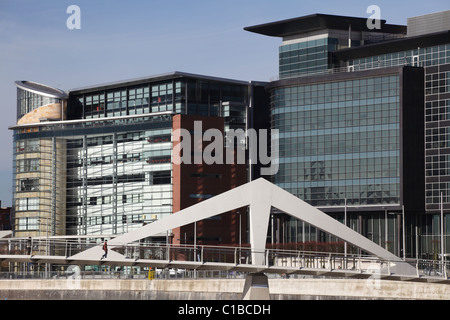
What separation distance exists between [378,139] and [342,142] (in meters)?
4.42

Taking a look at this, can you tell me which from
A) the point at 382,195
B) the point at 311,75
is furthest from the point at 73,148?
the point at 382,195

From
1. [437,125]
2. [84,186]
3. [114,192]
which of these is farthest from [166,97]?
[437,125]

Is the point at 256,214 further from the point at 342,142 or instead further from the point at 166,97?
the point at 166,97

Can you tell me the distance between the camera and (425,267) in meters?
69.5

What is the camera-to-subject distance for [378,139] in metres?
125

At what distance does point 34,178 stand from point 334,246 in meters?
45.9

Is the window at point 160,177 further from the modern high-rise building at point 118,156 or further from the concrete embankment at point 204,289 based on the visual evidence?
the concrete embankment at point 204,289

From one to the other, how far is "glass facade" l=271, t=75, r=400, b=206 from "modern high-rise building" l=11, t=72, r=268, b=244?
9664mm

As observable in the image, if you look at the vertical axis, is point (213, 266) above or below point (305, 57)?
below

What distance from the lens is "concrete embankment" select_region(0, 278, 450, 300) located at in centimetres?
8012

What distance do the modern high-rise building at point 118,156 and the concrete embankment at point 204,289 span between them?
34.9 m

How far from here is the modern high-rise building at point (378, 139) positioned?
407 ft

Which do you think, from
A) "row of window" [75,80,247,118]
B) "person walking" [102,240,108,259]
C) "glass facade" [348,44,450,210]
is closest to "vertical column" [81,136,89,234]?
"row of window" [75,80,247,118]

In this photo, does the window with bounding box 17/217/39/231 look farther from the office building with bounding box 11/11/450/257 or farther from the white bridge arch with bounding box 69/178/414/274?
the white bridge arch with bounding box 69/178/414/274
